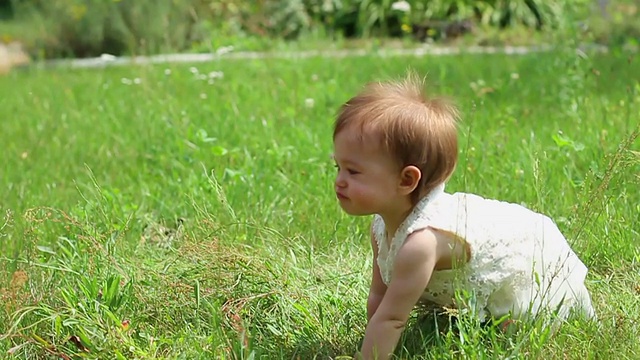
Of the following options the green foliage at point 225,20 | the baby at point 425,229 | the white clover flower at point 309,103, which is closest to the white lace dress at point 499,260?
the baby at point 425,229

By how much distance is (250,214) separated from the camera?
3488 mm

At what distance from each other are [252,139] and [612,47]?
150 inches

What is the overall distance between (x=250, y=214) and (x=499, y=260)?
1250mm

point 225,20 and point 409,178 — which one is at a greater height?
point 409,178

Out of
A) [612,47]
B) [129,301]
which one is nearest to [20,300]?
[129,301]

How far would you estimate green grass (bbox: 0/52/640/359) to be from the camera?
2512mm

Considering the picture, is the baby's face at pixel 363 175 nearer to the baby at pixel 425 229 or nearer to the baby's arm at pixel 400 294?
the baby at pixel 425 229

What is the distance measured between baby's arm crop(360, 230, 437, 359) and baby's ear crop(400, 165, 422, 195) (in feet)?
0.44

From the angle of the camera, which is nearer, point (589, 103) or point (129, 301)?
point (129, 301)

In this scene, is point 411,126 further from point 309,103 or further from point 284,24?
point 284,24

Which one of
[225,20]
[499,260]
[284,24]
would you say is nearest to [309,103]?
[499,260]

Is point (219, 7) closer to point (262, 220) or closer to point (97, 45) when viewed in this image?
point (97, 45)

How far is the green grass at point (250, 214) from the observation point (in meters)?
2.51

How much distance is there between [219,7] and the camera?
10.7 m
